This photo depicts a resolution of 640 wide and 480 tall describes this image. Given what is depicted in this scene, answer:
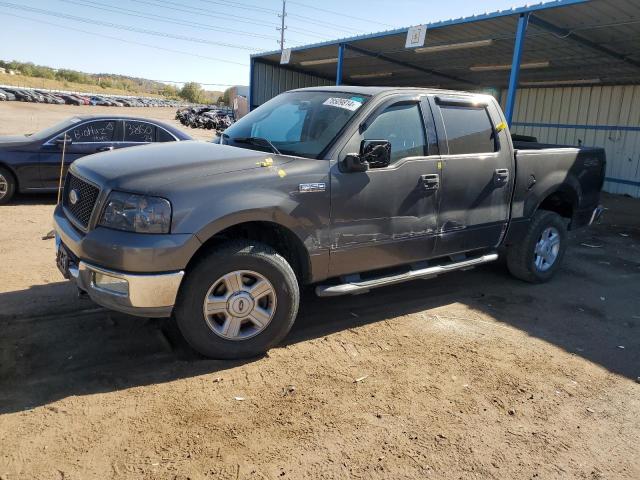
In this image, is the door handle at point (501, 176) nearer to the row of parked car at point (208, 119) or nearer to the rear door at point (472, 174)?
the rear door at point (472, 174)

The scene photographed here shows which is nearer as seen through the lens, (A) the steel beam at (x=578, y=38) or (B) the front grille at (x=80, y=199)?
(B) the front grille at (x=80, y=199)

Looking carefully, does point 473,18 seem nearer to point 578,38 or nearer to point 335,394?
point 578,38

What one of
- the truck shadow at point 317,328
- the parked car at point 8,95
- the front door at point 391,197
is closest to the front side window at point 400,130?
the front door at point 391,197

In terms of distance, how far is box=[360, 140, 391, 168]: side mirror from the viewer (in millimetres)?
3899

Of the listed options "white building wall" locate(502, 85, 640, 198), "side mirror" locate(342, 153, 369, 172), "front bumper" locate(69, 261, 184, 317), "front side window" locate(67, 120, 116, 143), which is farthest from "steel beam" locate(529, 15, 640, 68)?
"front bumper" locate(69, 261, 184, 317)

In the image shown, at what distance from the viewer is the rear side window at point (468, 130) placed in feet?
15.4

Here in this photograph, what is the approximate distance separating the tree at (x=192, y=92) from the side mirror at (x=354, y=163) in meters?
118

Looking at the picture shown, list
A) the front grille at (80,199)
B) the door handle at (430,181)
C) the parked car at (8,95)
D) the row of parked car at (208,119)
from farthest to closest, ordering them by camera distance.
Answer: the parked car at (8,95)
the row of parked car at (208,119)
the door handle at (430,181)
the front grille at (80,199)

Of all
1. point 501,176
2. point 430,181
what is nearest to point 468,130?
point 501,176

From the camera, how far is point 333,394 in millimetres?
3377

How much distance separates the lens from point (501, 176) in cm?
506

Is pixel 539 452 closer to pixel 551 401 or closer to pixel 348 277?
pixel 551 401

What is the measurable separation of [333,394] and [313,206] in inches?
52.2

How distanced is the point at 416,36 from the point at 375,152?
27.8 ft
